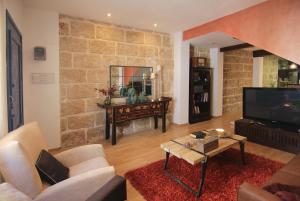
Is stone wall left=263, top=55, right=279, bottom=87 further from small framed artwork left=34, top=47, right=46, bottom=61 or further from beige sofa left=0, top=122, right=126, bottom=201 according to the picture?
beige sofa left=0, top=122, right=126, bottom=201

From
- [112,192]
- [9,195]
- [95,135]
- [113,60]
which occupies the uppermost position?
[113,60]

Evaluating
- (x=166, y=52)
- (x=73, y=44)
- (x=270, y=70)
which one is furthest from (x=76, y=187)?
(x=270, y=70)

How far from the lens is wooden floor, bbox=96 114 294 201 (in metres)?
2.64

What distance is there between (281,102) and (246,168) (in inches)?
58.4

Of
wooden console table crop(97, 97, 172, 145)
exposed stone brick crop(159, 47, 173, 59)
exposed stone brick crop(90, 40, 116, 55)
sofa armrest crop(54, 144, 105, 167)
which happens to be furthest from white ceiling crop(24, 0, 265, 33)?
sofa armrest crop(54, 144, 105, 167)

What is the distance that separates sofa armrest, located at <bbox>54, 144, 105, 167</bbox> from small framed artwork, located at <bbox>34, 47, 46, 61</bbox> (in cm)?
187

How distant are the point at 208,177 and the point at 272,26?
7.87 feet

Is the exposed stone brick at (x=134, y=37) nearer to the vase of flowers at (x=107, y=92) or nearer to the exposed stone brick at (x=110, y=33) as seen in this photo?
the exposed stone brick at (x=110, y=33)

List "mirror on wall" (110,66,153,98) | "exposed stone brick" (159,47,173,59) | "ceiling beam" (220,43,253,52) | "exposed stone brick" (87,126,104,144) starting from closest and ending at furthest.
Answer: "exposed stone brick" (87,126,104,144) < "mirror on wall" (110,66,153,98) < "exposed stone brick" (159,47,173,59) < "ceiling beam" (220,43,253,52)

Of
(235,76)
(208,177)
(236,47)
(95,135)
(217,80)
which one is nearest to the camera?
(208,177)

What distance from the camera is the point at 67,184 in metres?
1.38

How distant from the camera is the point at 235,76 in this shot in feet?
21.7

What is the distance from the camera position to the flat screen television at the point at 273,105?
3.05 m

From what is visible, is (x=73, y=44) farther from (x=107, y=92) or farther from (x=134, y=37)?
(x=134, y=37)
